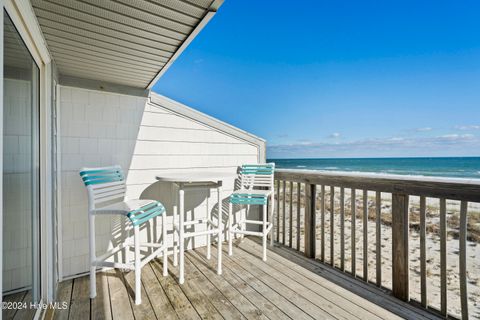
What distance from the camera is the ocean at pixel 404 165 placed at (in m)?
17.4

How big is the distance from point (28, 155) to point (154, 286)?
1.52 metres

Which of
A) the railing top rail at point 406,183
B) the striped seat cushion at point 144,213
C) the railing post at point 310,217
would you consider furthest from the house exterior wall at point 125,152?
the railing top rail at point 406,183

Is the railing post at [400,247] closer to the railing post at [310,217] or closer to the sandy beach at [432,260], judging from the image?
the sandy beach at [432,260]

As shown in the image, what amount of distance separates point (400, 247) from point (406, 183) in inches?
22.0

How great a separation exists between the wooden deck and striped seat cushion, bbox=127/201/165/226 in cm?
70

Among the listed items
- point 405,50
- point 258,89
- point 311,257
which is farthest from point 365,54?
point 311,257

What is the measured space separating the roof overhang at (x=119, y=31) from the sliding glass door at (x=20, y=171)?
27 cm

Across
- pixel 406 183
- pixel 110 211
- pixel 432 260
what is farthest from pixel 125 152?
pixel 432 260

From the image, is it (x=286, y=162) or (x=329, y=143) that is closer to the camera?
(x=329, y=143)

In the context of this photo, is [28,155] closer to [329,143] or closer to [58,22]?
[58,22]

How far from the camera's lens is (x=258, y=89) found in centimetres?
1844

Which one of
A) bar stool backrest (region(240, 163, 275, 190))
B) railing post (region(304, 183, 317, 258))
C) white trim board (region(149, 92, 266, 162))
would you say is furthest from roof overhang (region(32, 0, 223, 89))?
railing post (region(304, 183, 317, 258))

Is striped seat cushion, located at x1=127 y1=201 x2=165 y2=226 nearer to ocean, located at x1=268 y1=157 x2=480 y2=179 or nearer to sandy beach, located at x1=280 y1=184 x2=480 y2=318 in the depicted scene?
sandy beach, located at x1=280 y1=184 x2=480 y2=318

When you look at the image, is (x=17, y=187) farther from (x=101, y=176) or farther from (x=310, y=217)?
(x=310, y=217)
